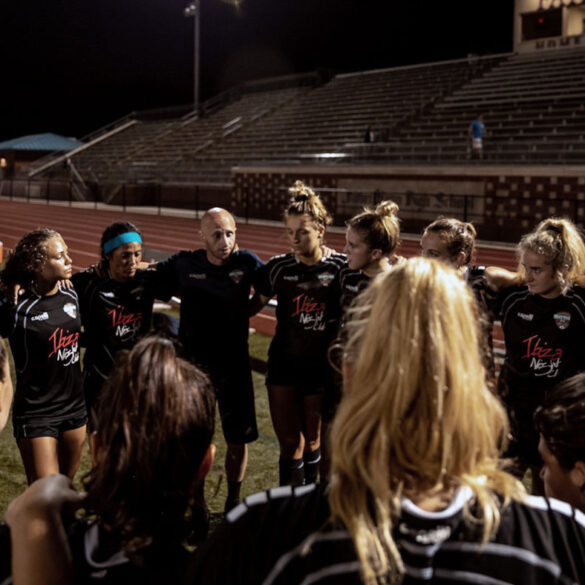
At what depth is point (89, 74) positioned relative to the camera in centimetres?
4997

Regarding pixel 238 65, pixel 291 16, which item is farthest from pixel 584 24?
pixel 238 65

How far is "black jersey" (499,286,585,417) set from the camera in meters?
3.19

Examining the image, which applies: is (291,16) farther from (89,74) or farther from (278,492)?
(278,492)

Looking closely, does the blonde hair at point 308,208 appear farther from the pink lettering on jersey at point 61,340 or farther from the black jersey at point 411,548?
the black jersey at point 411,548

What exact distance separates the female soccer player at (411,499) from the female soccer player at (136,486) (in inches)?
10.2

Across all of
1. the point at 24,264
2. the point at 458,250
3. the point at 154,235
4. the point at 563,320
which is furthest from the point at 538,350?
the point at 154,235

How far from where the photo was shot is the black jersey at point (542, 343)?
10.5 feet

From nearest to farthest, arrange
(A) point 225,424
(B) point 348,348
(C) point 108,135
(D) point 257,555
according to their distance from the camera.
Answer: (D) point 257,555 → (B) point 348,348 → (A) point 225,424 → (C) point 108,135

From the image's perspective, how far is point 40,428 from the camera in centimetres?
320

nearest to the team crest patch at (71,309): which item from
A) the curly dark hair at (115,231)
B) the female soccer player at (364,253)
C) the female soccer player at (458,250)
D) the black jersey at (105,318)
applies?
the black jersey at (105,318)

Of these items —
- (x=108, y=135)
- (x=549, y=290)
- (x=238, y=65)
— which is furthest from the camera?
(x=238, y=65)

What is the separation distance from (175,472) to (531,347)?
7.39 feet

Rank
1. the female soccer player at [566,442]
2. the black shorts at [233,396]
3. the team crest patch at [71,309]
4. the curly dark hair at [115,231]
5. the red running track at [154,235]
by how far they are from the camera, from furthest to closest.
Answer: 1. the red running track at [154,235]
2. the black shorts at [233,396]
3. the curly dark hair at [115,231]
4. the team crest patch at [71,309]
5. the female soccer player at [566,442]

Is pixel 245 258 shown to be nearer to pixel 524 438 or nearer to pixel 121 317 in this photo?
pixel 121 317
